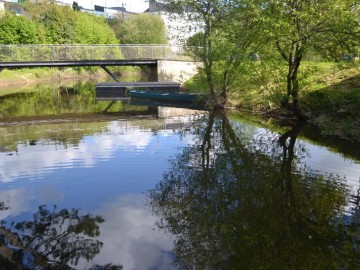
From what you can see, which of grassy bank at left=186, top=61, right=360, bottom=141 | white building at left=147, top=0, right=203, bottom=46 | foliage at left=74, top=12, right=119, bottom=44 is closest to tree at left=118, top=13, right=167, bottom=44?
foliage at left=74, top=12, right=119, bottom=44

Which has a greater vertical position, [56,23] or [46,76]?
[56,23]

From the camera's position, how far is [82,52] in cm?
3700

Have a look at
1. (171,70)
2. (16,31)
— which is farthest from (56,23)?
(171,70)

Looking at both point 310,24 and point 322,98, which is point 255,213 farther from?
point 322,98

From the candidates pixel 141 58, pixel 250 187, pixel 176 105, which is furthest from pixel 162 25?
pixel 250 187

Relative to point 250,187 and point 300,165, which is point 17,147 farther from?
point 300,165

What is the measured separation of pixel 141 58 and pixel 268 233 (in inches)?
1291

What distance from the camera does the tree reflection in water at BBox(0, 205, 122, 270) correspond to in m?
5.82

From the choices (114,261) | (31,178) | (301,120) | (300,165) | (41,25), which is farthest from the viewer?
(41,25)

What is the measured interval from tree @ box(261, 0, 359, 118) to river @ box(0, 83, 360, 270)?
12.4 ft

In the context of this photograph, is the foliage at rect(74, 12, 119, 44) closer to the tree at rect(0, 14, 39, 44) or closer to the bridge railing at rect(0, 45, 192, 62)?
the tree at rect(0, 14, 39, 44)

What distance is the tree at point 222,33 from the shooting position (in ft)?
63.8

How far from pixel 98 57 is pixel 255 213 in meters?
33.4

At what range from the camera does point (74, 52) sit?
1433 inches
